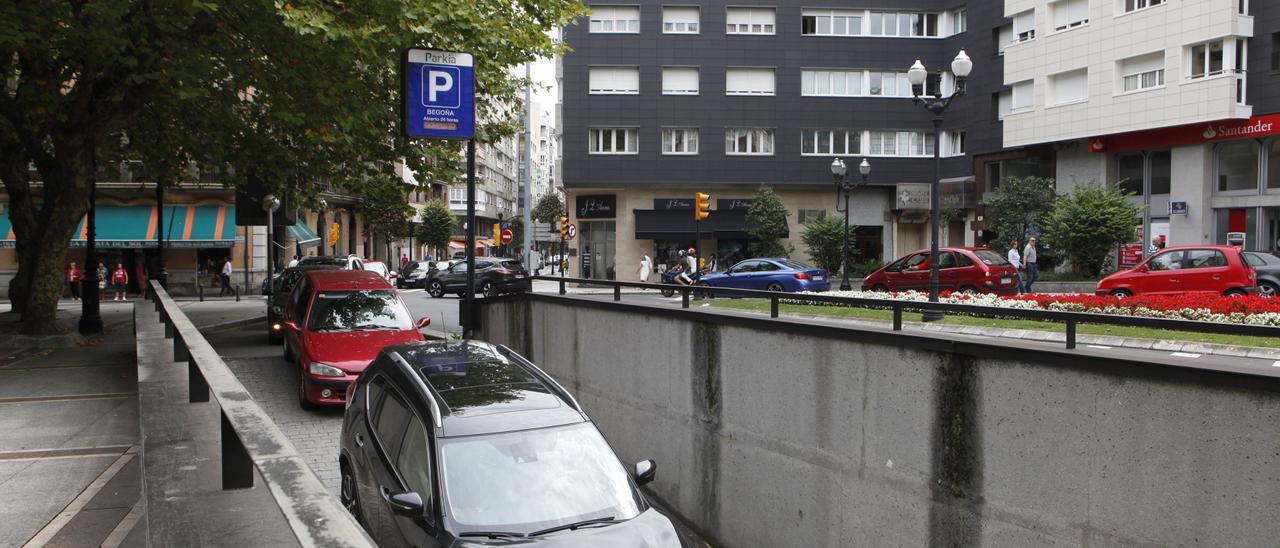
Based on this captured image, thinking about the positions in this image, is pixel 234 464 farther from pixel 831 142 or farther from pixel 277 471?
pixel 831 142

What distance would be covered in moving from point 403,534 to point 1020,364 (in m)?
3.99

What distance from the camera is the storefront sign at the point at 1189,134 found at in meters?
30.0

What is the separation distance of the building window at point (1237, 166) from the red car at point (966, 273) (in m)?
15.6

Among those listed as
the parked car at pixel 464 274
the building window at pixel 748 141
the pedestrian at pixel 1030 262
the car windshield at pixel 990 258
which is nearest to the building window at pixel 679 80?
the building window at pixel 748 141

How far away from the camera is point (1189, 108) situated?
102 ft

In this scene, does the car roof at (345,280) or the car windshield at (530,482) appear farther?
the car roof at (345,280)

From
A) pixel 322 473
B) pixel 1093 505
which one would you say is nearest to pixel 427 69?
pixel 322 473

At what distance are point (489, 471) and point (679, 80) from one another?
40.4 meters

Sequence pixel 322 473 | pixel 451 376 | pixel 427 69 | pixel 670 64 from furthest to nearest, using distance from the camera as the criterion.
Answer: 1. pixel 670 64
2. pixel 427 69
3. pixel 322 473
4. pixel 451 376

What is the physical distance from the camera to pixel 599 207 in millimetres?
45438

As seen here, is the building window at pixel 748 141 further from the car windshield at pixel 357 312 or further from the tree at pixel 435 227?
the car windshield at pixel 357 312

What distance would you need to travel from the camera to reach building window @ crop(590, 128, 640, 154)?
4412 cm

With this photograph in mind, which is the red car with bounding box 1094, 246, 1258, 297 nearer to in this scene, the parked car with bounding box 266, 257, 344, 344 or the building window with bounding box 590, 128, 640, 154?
the parked car with bounding box 266, 257, 344, 344

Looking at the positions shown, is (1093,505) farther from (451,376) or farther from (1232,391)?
(451,376)
